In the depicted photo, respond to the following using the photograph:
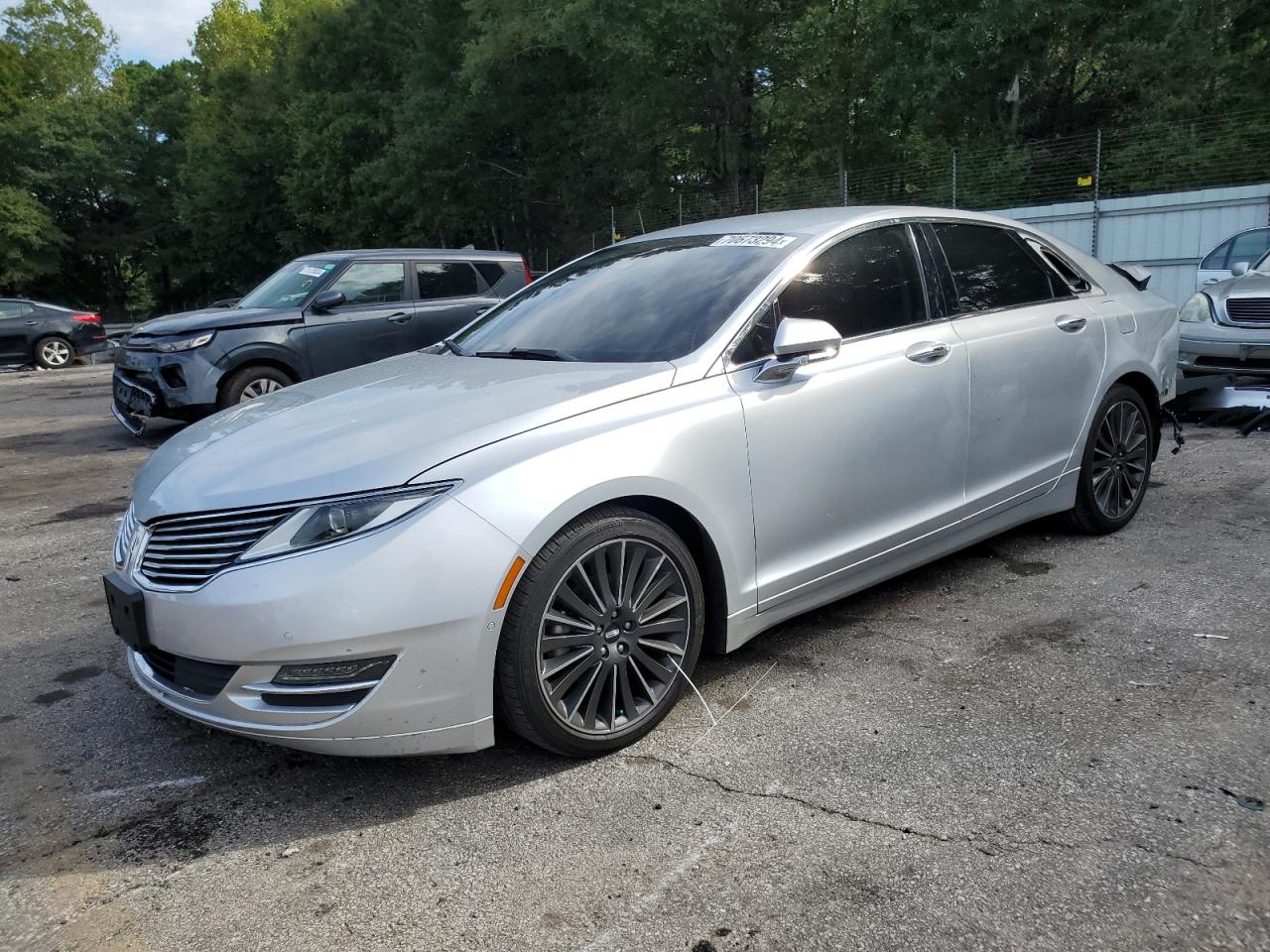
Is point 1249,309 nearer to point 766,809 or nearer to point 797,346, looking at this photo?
point 797,346

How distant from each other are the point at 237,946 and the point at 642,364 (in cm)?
201

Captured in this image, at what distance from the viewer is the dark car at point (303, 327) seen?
8914 millimetres

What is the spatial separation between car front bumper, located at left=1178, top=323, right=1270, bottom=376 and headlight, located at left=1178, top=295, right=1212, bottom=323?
3.7 inches

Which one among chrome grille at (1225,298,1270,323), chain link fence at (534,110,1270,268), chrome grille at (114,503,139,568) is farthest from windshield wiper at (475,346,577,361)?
chain link fence at (534,110,1270,268)

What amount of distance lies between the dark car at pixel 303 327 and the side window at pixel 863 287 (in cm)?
580

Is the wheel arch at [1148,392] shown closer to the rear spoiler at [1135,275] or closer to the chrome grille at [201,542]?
the rear spoiler at [1135,275]

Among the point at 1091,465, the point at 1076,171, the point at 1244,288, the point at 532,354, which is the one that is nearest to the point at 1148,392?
the point at 1091,465

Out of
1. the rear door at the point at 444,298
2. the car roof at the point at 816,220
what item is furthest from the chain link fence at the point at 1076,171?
the car roof at the point at 816,220

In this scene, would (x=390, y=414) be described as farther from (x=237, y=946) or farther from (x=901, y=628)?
(x=901, y=628)

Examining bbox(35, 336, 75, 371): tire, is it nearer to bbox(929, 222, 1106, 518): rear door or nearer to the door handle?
bbox(929, 222, 1106, 518): rear door

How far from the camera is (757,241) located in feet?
12.8

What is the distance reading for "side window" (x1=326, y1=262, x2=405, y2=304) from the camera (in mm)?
9555

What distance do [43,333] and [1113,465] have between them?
20.2m

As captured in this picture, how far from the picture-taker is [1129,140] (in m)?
16.2
